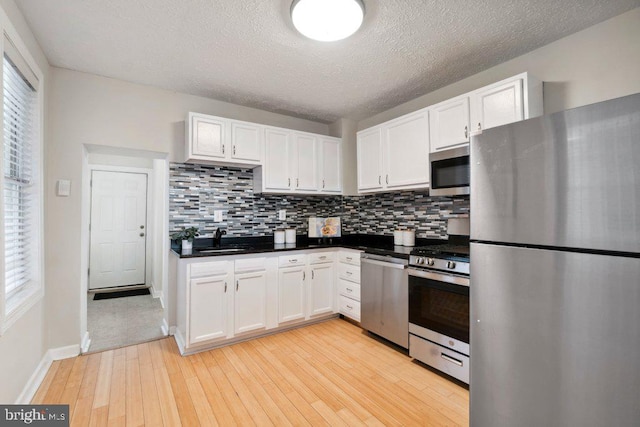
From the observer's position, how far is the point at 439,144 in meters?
2.66

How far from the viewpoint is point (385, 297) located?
2816 millimetres

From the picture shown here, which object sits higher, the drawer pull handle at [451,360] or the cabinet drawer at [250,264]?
the cabinet drawer at [250,264]

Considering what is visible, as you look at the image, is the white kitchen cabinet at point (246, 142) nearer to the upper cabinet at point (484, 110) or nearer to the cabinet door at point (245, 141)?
the cabinet door at point (245, 141)

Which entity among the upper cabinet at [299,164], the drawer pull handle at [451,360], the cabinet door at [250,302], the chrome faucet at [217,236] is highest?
the upper cabinet at [299,164]

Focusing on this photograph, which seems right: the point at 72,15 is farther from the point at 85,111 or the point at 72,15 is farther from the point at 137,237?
the point at 137,237

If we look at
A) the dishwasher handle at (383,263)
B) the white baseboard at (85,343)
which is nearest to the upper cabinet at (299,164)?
the dishwasher handle at (383,263)

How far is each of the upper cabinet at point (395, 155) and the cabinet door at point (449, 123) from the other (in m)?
0.08

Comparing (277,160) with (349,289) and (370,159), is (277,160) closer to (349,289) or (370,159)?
(370,159)

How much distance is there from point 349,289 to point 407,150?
1.62 metres

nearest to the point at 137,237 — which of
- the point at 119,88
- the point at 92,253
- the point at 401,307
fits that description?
the point at 92,253

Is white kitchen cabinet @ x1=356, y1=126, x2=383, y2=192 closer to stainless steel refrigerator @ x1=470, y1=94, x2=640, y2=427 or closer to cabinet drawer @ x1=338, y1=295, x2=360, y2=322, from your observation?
cabinet drawer @ x1=338, y1=295, x2=360, y2=322

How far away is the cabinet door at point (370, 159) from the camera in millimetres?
3293

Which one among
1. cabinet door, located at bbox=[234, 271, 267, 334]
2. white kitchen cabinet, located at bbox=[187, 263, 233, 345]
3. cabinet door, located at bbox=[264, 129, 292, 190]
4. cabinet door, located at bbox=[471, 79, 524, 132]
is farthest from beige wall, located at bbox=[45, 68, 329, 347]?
cabinet door, located at bbox=[471, 79, 524, 132]

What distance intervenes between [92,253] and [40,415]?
3474 mm
